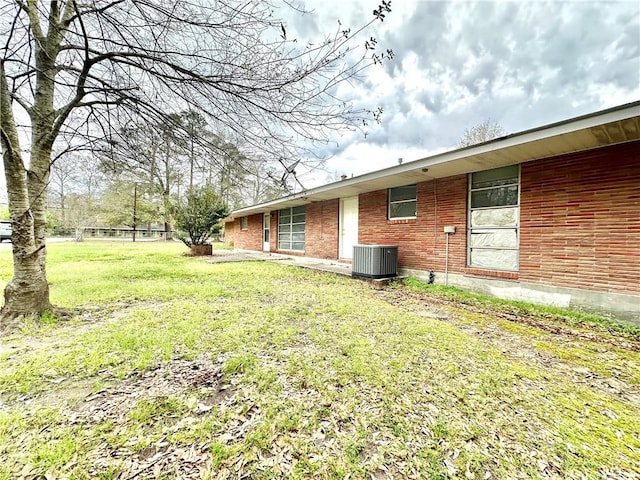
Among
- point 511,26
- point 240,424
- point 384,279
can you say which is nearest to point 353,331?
point 240,424

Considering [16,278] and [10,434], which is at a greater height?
[16,278]

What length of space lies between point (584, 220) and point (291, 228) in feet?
36.0

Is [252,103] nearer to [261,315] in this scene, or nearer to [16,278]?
[261,315]

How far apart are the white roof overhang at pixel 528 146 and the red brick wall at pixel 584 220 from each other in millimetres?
322

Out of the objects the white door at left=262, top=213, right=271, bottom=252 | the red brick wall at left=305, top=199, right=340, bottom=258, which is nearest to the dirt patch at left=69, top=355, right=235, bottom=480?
the red brick wall at left=305, top=199, right=340, bottom=258

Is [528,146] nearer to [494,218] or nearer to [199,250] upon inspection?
[494,218]

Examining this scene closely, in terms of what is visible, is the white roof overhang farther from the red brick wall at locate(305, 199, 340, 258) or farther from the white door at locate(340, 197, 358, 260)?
the red brick wall at locate(305, 199, 340, 258)

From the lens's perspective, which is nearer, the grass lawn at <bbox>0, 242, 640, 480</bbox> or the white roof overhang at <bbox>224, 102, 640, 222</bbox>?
the grass lawn at <bbox>0, 242, 640, 480</bbox>

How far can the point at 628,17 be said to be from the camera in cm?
464

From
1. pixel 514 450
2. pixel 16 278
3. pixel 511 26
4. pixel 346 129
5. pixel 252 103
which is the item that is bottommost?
pixel 514 450

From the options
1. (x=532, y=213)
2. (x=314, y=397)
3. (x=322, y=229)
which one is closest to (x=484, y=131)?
(x=322, y=229)

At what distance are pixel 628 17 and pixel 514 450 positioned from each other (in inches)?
286

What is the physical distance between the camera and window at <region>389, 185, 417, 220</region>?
25.4 ft

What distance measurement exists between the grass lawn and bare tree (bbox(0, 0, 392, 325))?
6.65 feet
